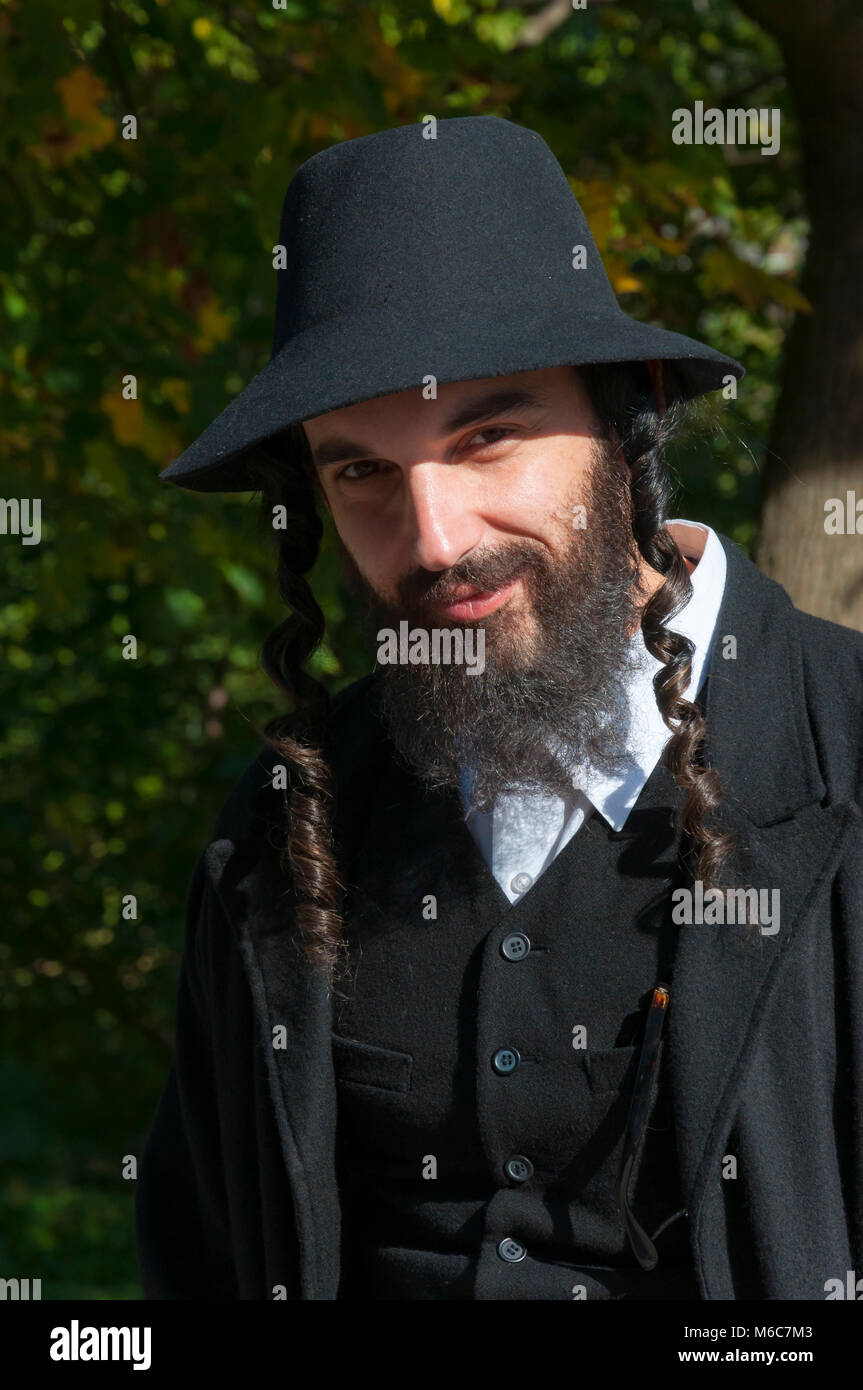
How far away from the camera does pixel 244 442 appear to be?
1889 mm

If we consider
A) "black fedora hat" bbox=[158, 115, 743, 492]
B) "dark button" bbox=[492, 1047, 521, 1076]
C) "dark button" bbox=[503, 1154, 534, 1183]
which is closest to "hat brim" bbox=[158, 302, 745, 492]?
"black fedora hat" bbox=[158, 115, 743, 492]

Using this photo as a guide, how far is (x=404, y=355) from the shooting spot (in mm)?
1817

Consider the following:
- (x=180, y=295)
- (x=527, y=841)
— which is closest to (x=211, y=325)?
(x=180, y=295)

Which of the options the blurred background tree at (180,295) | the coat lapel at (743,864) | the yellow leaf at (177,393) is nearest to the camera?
the coat lapel at (743,864)

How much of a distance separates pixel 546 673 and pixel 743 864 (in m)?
0.40

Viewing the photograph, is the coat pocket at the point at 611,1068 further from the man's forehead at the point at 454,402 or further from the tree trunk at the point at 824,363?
the tree trunk at the point at 824,363

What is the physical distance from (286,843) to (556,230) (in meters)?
1.00

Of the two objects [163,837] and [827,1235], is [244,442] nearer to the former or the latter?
[827,1235]

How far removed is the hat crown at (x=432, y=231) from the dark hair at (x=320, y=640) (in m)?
0.18

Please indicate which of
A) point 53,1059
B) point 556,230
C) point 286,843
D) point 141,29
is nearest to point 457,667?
point 286,843

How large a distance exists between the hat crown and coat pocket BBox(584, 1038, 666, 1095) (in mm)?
993

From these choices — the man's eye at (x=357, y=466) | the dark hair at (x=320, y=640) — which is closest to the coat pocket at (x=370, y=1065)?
the dark hair at (x=320, y=640)

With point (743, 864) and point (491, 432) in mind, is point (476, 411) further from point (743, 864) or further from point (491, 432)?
point (743, 864)

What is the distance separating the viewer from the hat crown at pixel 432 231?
6.25 ft
